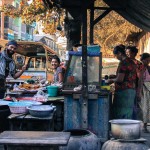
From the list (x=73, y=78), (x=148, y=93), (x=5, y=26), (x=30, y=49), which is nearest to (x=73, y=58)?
(x=73, y=78)

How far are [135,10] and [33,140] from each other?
4.92 meters

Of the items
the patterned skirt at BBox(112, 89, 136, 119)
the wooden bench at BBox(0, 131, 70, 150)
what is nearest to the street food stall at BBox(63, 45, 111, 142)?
the patterned skirt at BBox(112, 89, 136, 119)

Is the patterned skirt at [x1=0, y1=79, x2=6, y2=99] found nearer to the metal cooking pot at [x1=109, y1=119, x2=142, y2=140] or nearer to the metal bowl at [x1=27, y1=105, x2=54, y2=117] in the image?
the metal bowl at [x1=27, y1=105, x2=54, y2=117]

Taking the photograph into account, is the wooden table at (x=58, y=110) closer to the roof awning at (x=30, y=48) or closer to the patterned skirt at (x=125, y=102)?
the patterned skirt at (x=125, y=102)

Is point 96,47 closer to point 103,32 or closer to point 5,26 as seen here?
point 103,32

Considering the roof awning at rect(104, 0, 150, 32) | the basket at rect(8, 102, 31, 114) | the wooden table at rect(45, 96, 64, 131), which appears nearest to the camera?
the basket at rect(8, 102, 31, 114)

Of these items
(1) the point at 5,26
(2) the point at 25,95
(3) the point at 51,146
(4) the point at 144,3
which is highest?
(1) the point at 5,26

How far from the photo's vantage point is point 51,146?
14.8 feet

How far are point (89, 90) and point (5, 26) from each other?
149 ft

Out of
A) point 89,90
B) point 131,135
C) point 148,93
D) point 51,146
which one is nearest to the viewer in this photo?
point 51,146

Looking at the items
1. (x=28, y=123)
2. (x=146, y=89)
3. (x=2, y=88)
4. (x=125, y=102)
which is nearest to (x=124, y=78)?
(x=125, y=102)

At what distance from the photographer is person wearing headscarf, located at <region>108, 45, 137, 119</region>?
7195mm

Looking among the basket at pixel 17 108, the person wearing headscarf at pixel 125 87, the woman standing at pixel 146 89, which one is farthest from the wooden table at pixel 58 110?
the woman standing at pixel 146 89

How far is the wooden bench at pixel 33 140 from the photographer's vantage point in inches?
173
